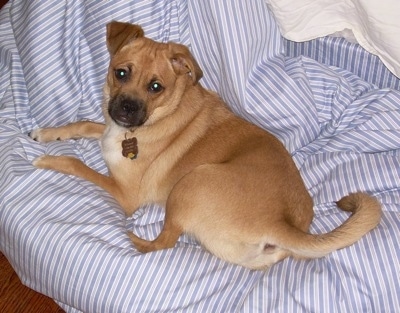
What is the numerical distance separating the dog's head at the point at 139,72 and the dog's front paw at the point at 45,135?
565 mm

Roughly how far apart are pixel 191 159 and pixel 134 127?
0.39 metres

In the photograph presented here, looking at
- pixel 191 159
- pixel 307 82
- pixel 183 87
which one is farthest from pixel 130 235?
pixel 307 82

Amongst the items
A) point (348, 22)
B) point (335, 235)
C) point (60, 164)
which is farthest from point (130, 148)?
point (348, 22)

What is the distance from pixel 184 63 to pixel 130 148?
0.60 m

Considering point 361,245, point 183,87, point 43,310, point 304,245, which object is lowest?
point 43,310

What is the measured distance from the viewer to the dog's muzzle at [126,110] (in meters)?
3.31

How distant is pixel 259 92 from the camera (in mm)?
3693

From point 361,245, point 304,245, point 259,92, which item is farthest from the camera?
point 259,92

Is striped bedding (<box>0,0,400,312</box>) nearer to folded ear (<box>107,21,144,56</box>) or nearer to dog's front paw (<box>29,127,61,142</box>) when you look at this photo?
dog's front paw (<box>29,127,61,142</box>)

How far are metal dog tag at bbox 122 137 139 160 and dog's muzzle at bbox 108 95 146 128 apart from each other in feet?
0.55

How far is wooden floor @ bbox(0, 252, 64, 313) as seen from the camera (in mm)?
3561

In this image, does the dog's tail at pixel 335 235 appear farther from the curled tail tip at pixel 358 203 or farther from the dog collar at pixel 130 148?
the dog collar at pixel 130 148

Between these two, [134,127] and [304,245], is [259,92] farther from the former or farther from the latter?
[304,245]

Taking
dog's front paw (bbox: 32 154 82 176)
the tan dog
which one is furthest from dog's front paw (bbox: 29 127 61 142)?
dog's front paw (bbox: 32 154 82 176)
